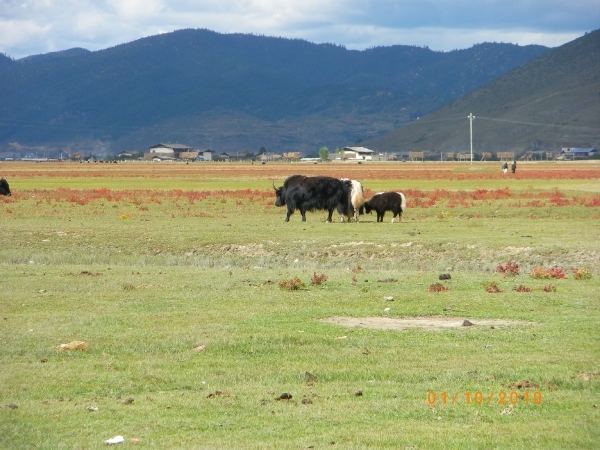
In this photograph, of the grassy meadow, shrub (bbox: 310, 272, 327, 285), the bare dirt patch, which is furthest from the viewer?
shrub (bbox: 310, 272, 327, 285)

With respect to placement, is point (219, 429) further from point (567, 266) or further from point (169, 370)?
point (567, 266)

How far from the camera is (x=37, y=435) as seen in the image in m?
9.16

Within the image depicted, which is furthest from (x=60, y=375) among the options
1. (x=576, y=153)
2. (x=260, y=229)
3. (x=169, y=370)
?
(x=576, y=153)

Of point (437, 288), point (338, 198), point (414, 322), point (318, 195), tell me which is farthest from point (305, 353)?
point (318, 195)

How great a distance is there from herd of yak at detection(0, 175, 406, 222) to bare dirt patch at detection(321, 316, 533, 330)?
66.2 feet

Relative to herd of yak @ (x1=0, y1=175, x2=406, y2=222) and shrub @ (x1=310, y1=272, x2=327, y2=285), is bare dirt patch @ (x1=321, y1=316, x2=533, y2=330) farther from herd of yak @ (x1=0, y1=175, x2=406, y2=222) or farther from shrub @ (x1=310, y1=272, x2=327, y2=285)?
herd of yak @ (x1=0, y1=175, x2=406, y2=222)

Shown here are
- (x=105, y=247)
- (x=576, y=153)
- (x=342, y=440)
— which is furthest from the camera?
(x=576, y=153)

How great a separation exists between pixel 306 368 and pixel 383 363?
3.21ft
